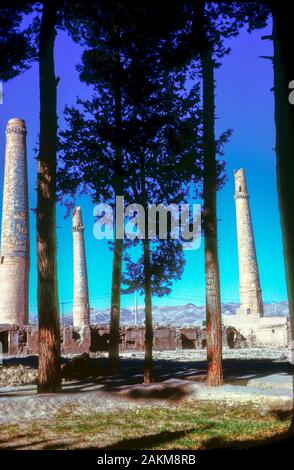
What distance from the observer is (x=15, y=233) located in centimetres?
2395

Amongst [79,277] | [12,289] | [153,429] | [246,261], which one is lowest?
[153,429]

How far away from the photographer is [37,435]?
6062 mm

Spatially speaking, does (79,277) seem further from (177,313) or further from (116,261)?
(177,313)

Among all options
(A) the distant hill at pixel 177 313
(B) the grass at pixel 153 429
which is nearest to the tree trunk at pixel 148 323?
(B) the grass at pixel 153 429

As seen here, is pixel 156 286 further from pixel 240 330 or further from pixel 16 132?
pixel 240 330

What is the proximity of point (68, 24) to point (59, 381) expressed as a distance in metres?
8.85

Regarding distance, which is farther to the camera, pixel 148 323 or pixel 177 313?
pixel 177 313

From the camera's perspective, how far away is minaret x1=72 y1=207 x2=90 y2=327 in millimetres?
31484

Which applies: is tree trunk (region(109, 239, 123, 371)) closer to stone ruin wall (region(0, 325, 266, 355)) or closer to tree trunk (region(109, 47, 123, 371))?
tree trunk (region(109, 47, 123, 371))

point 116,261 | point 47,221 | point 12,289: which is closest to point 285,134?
point 47,221

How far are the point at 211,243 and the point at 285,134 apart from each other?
4.45 meters

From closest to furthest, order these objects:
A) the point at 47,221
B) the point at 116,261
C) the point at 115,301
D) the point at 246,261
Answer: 1. the point at 47,221
2. the point at 115,301
3. the point at 116,261
4. the point at 246,261

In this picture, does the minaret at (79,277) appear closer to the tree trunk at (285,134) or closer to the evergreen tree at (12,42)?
the evergreen tree at (12,42)
